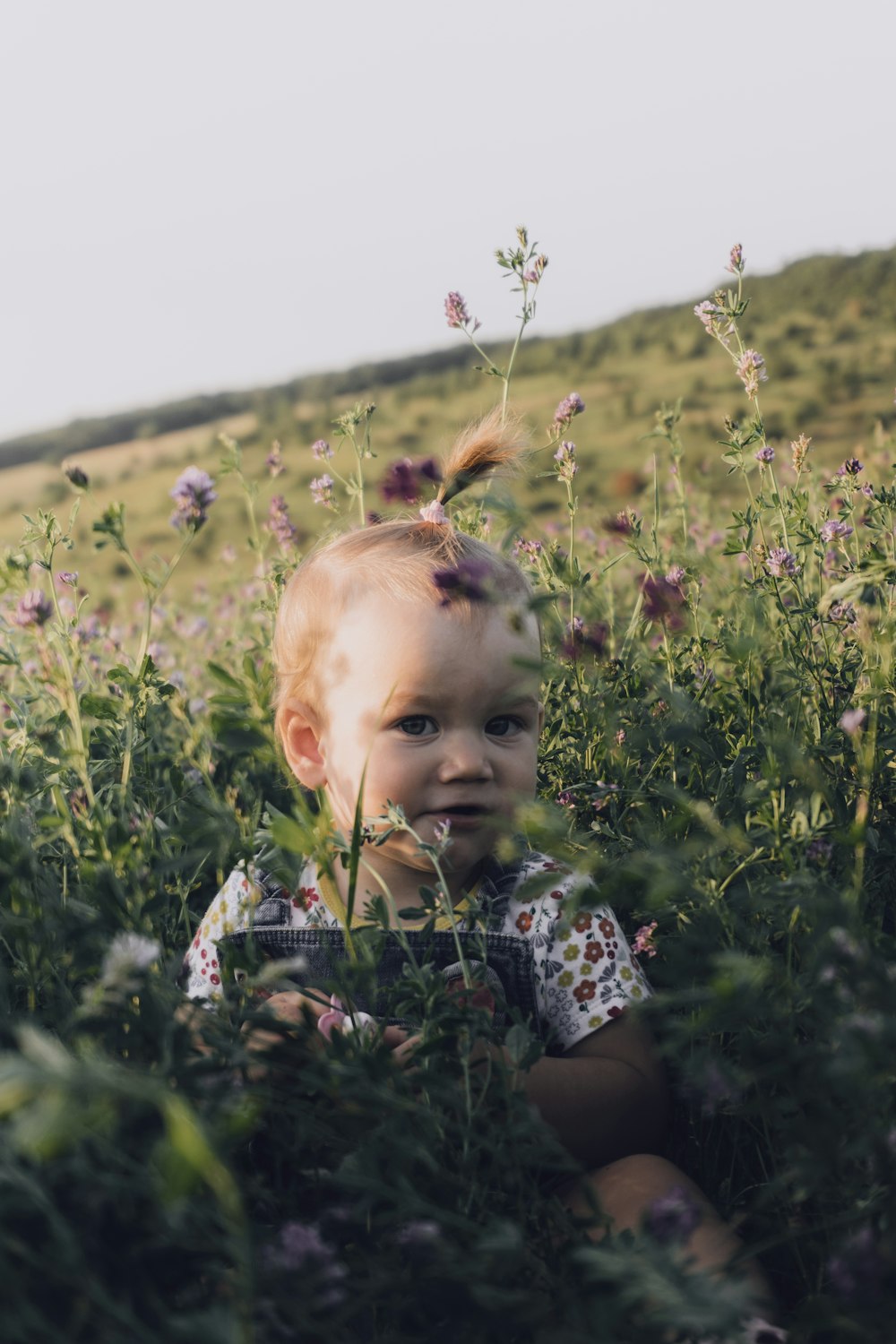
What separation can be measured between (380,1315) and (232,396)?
462 inches

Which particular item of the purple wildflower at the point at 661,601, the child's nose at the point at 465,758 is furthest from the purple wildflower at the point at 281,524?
the purple wildflower at the point at 661,601

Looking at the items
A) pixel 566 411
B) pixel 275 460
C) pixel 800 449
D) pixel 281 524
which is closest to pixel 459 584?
pixel 566 411

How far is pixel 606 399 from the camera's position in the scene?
30.4 feet

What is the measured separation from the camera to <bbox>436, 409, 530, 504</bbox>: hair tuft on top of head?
252cm

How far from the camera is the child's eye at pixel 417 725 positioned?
2098mm

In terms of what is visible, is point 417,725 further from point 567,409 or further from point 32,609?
point 567,409

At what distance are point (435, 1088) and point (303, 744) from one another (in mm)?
1176

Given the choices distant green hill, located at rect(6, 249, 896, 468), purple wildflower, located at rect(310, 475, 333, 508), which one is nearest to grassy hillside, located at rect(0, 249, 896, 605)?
distant green hill, located at rect(6, 249, 896, 468)

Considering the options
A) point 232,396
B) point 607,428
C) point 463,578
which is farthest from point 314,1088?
point 232,396

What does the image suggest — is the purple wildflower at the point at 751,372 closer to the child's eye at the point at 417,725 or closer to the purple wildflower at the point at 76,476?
the child's eye at the point at 417,725

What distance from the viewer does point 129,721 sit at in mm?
1757

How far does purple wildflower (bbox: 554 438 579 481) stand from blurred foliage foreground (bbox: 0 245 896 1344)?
495 millimetres

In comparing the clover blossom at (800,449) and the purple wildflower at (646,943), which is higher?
the clover blossom at (800,449)

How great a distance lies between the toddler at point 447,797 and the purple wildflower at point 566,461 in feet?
1.19
